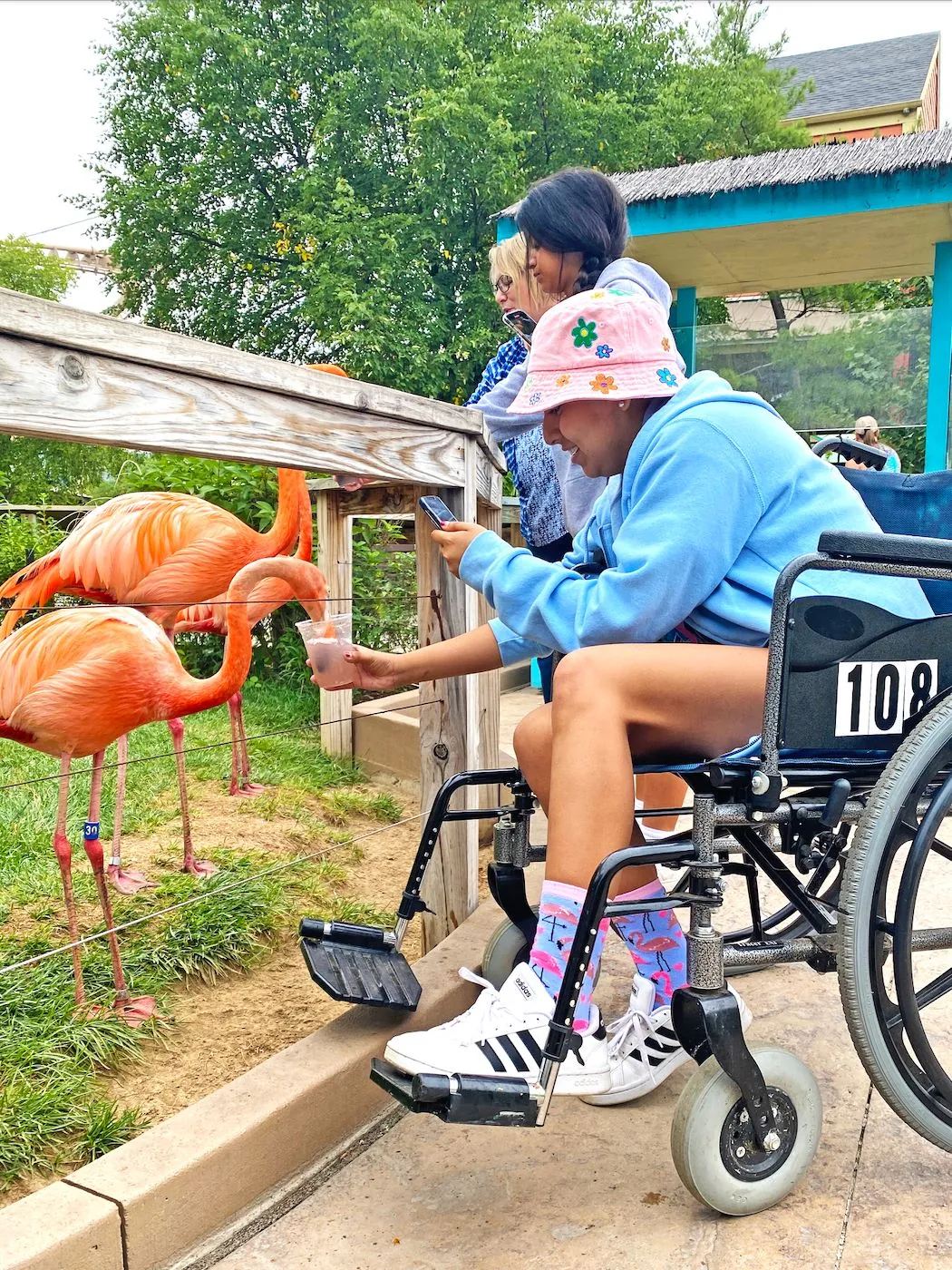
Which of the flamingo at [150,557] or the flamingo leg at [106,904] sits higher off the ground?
the flamingo at [150,557]

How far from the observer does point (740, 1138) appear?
167 centimetres

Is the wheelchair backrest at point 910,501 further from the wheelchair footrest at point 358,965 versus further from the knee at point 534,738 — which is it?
the wheelchair footrest at point 358,965

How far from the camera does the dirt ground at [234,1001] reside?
2182 mm

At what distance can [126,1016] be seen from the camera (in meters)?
2.37

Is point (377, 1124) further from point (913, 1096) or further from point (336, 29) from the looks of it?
point (336, 29)

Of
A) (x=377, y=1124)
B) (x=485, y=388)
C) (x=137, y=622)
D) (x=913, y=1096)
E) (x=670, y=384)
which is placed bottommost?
(x=377, y=1124)

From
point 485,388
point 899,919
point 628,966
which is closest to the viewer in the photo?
point 899,919

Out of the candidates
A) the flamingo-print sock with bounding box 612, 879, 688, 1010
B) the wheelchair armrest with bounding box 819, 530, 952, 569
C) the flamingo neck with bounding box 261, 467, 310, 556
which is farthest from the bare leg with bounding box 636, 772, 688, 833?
the flamingo neck with bounding box 261, 467, 310, 556

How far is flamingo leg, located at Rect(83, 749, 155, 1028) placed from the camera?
7.60 ft

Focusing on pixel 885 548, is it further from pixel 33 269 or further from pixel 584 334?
pixel 33 269

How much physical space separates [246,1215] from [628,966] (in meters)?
1.20

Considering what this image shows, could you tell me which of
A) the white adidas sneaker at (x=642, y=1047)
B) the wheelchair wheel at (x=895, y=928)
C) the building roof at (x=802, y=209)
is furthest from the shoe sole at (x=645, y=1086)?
the building roof at (x=802, y=209)

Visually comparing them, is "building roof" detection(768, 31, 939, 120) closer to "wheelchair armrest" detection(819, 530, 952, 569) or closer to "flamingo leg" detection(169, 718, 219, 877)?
"flamingo leg" detection(169, 718, 219, 877)

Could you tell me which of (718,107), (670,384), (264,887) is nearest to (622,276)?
(670,384)
